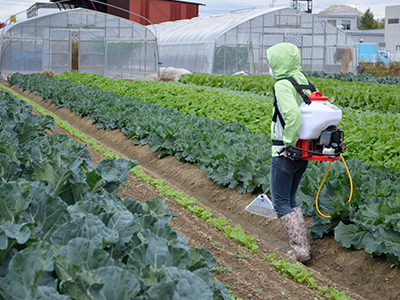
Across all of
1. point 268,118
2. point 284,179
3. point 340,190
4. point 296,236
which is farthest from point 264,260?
point 268,118

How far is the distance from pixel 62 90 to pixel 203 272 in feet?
54.7

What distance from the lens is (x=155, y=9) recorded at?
148ft

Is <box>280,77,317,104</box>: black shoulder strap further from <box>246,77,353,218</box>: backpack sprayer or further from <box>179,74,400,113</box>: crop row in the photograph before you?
Answer: <box>179,74,400,113</box>: crop row

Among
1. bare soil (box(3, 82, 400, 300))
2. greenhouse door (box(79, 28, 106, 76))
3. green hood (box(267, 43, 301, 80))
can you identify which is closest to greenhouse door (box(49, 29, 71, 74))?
greenhouse door (box(79, 28, 106, 76))

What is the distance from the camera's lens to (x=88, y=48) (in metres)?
27.9

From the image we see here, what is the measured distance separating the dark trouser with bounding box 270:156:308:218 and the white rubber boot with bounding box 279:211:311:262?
6 centimetres

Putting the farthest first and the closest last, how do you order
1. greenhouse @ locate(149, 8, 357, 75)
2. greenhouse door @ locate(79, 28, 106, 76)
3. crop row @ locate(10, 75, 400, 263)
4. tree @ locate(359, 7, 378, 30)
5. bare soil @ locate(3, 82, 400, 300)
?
tree @ locate(359, 7, 378, 30), greenhouse door @ locate(79, 28, 106, 76), greenhouse @ locate(149, 8, 357, 75), crop row @ locate(10, 75, 400, 263), bare soil @ locate(3, 82, 400, 300)

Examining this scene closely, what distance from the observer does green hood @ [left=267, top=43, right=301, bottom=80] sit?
4090mm

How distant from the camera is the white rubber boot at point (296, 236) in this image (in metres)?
4.36

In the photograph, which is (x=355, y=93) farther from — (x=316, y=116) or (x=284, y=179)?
(x=316, y=116)

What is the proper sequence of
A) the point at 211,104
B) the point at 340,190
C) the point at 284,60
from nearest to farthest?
the point at 284,60 < the point at 340,190 < the point at 211,104

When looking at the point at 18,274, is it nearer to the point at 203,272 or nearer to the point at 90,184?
the point at 203,272

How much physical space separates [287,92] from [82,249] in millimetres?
2775

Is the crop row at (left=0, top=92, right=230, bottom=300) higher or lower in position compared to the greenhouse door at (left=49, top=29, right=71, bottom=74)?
lower
